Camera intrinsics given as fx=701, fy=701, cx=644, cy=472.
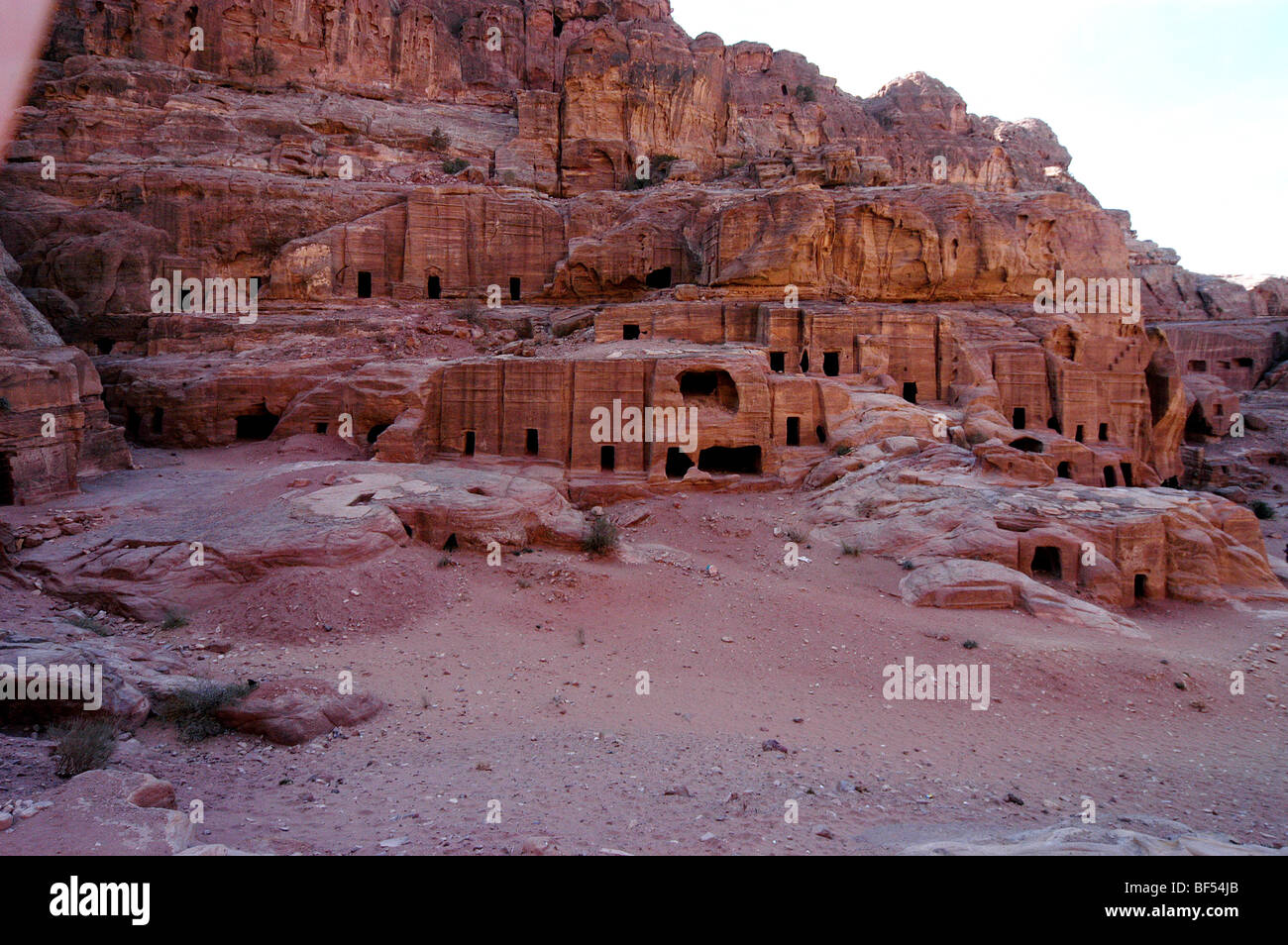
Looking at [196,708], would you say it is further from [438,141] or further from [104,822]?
[438,141]

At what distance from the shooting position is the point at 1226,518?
1808cm

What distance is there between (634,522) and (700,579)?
400 centimetres

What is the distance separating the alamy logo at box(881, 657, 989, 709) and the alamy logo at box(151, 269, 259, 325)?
27.8 m

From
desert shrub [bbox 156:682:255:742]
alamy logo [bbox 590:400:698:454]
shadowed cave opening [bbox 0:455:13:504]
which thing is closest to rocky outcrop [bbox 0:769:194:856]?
desert shrub [bbox 156:682:255:742]

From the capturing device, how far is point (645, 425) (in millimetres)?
21578

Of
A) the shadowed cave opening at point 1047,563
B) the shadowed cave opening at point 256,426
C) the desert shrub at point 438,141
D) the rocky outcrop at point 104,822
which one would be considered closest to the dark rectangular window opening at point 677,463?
the shadowed cave opening at point 1047,563

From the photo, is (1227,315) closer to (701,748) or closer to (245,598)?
(701,748)

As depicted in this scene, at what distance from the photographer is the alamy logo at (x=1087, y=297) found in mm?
32094

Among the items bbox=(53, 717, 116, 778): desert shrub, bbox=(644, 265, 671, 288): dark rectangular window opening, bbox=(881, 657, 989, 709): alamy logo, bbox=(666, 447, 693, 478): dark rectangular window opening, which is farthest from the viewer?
bbox=(644, 265, 671, 288): dark rectangular window opening

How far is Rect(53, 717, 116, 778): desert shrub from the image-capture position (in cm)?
628

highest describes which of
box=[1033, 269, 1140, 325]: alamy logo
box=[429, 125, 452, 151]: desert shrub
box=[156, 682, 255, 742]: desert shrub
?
box=[429, 125, 452, 151]: desert shrub

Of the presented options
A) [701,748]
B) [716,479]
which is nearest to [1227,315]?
[716,479]

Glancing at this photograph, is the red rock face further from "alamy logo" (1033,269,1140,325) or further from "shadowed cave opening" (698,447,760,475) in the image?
"alamy logo" (1033,269,1140,325)

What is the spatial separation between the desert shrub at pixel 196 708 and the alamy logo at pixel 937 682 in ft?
29.9
